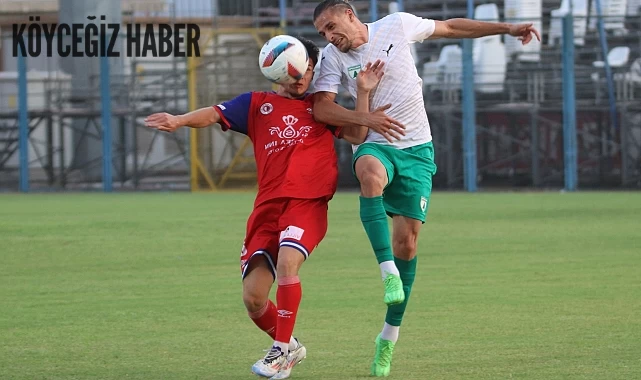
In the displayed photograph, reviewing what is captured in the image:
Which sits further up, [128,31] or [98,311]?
[128,31]

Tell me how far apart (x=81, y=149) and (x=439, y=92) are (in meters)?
7.74

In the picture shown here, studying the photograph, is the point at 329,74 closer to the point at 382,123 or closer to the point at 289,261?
the point at 382,123

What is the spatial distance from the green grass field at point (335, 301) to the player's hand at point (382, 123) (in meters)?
1.23

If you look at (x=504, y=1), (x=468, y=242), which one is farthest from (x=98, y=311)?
(x=504, y=1)

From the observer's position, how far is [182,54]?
26156mm

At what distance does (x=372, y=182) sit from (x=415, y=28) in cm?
109

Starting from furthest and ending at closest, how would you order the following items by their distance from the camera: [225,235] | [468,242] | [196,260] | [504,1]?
1. [504,1]
2. [225,235]
3. [468,242]
4. [196,260]

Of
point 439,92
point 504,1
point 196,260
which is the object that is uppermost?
point 504,1

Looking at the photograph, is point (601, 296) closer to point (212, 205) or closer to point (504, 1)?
point (212, 205)

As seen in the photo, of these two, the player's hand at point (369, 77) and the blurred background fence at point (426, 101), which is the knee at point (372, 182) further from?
the blurred background fence at point (426, 101)

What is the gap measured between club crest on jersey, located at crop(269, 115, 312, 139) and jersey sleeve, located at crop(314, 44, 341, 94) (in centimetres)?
23

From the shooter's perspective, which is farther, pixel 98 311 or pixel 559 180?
pixel 559 180

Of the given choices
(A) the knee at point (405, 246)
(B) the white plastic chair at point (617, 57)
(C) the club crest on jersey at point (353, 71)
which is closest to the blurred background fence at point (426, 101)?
(B) the white plastic chair at point (617, 57)

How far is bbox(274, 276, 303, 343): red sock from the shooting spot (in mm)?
6203
